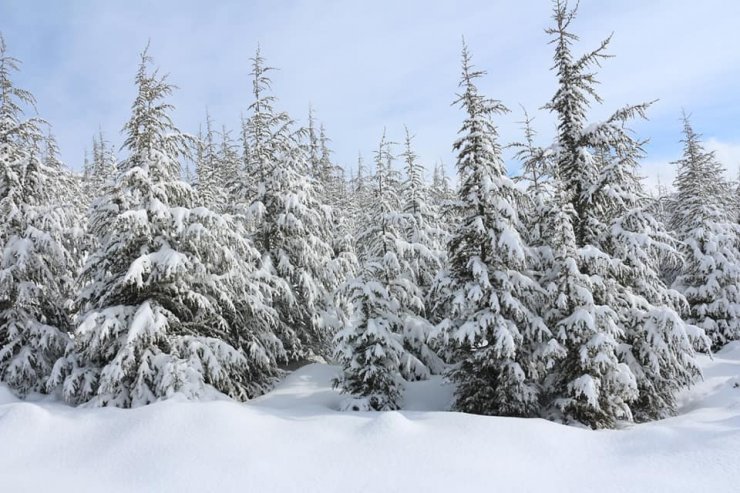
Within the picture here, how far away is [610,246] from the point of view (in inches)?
571

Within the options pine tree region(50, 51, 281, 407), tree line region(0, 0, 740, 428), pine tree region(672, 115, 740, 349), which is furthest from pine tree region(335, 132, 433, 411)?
pine tree region(672, 115, 740, 349)

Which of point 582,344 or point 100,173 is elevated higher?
point 100,173

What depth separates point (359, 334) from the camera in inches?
579

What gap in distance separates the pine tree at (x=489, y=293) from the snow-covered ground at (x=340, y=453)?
3.09 meters

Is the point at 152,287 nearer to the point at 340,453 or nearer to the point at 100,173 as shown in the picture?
the point at 340,453

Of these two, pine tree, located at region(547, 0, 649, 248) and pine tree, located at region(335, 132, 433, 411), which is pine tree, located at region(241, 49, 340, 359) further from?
pine tree, located at region(547, 0, 649, 248)

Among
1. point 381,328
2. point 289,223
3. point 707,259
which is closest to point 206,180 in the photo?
point 289,223

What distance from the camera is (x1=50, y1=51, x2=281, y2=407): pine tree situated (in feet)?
41.2

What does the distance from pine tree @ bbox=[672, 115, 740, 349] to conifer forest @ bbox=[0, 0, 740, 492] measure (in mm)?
7911

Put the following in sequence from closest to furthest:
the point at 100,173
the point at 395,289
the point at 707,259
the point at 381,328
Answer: the point at 381,328 < the point at 395,289 < the point at 707,259 < the point at 100,173

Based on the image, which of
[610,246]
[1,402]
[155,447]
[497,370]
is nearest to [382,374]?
[497,370]

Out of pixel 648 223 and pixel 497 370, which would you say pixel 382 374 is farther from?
pixel 648 223

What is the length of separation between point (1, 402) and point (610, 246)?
19329 millimetres

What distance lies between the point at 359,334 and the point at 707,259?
21369mm
